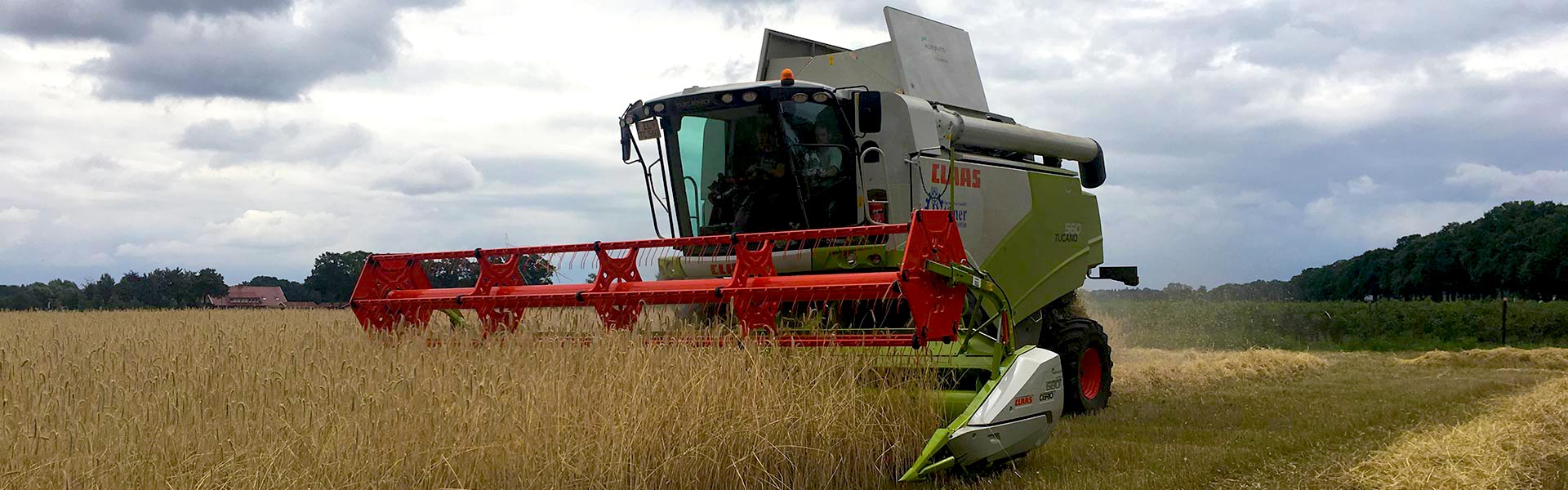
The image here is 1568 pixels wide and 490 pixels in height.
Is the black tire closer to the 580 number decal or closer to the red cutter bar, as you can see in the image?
the 580 number decal

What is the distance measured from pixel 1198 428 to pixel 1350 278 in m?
70.3

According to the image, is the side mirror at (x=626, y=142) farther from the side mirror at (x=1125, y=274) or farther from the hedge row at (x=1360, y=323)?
the hedge row at (x=1360, y=323)

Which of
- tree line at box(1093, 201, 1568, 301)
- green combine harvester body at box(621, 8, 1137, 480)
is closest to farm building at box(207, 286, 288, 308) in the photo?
green combine harvester body at box(621, 8, 1137, 480)

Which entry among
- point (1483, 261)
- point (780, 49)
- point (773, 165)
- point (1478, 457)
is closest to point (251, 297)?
point (780, 49)

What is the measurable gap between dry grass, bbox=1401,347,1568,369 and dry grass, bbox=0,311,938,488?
1232 centimetres

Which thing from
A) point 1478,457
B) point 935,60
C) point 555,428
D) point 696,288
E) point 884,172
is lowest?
point 1478,457

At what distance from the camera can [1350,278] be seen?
227 feet

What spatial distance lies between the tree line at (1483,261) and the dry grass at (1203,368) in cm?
1715

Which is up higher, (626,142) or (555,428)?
(626,142)

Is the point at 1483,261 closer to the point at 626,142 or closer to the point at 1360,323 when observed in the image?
the point at 1360,323

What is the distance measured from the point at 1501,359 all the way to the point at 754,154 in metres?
12.2

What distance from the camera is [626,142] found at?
7953 mm

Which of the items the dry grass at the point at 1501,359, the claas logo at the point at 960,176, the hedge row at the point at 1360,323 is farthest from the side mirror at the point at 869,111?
the hedge row at the point at 1360,323

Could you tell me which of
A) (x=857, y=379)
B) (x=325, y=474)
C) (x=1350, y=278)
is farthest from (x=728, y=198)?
(x=1350, y=278)
